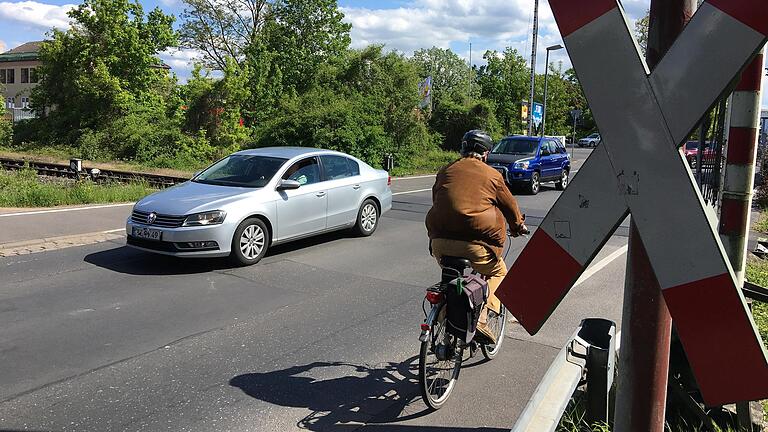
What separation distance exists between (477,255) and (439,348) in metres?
0.73

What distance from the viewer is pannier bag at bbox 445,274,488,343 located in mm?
4102

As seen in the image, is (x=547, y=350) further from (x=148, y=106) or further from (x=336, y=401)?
(x=148, y=106)

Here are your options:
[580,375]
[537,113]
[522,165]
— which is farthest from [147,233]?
[537,113]

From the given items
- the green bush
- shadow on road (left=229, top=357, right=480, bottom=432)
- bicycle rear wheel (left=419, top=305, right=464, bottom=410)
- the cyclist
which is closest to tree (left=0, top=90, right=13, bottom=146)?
the green bush

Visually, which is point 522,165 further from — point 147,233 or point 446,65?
point 446,65

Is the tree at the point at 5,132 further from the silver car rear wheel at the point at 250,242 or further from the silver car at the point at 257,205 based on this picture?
the silver car rear wheel at the point at 250,242

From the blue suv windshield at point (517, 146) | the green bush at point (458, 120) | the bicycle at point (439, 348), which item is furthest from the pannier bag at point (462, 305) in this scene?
the green bush at point (458, 120)

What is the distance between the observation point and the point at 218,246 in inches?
306

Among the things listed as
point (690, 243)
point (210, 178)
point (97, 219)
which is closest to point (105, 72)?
point (97, 219)

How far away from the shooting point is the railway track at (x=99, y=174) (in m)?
18.3

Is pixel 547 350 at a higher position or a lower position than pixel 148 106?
lower

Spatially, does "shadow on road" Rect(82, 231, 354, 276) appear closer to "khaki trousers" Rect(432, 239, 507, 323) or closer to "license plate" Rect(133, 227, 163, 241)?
"license plate" Rect(133, 227, 163, 241)

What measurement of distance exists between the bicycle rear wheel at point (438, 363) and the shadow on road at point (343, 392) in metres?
0.16

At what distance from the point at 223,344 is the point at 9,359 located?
5.37 feet
